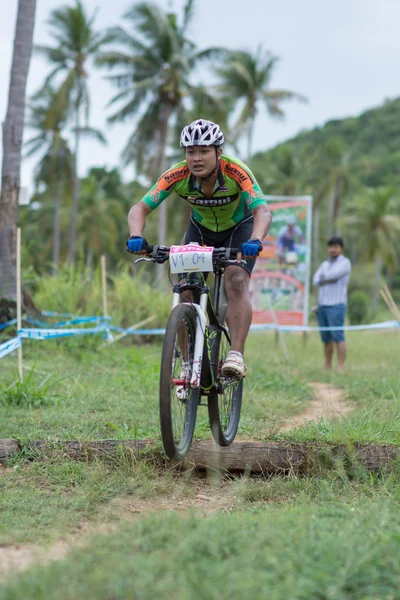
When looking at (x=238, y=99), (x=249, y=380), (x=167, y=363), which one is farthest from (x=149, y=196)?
(x=238, y=99)

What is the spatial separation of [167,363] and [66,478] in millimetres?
915

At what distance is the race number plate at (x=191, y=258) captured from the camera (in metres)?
3.80

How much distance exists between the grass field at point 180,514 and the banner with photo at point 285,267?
6459 millimetres

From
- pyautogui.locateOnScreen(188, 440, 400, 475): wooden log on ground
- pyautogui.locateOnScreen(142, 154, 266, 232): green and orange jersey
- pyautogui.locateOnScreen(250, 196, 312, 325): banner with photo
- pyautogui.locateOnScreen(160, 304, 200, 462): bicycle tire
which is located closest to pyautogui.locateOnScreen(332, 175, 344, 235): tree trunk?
pyautogui.locateOnScreen(250, 196, 312, 325): banner with photo

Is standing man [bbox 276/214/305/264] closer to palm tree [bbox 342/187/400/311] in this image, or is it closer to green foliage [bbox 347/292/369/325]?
green foliage [bbox 347/292/369/325]

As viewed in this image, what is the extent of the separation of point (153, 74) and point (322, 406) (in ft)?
91.5

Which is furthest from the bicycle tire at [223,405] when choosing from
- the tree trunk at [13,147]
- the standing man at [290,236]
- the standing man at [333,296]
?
the standing man at [290,236]

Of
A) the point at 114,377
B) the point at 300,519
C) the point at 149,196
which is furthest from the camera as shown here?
the point at 114,377

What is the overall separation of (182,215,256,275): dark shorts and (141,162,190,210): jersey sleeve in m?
0.38

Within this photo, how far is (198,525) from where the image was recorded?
2.66 m

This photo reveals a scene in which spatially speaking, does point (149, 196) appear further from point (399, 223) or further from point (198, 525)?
point (399, 223)

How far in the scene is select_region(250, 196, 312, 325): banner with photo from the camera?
41.9 ft

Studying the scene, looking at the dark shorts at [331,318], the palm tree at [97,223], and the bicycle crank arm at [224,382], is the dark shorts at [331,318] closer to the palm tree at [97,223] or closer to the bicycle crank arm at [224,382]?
the bicycle crank arm at [224,382]

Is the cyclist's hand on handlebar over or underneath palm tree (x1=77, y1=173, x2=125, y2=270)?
underneath
